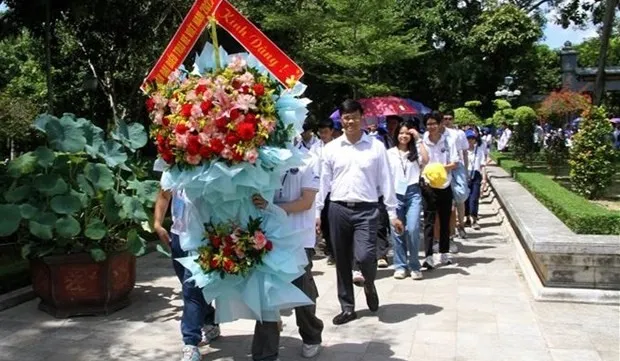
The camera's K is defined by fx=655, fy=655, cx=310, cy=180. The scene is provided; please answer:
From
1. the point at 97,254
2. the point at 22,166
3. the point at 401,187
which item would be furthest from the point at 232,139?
the point at 401,187

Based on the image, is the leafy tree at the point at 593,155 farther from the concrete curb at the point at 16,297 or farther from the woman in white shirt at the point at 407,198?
the concrete curb at the point at 16,297

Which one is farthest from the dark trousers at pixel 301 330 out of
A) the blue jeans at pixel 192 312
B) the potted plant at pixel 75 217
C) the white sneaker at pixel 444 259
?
the white sneaker at pixel 444 259

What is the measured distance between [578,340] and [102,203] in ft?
12.7

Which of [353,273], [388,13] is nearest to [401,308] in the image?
[353,273]

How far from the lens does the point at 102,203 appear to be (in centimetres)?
552

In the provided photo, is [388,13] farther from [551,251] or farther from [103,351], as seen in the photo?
[103,351]

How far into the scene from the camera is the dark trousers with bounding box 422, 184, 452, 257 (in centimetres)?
715

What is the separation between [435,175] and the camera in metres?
7.04

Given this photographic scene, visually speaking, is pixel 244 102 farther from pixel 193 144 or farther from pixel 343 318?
pixel 343 318

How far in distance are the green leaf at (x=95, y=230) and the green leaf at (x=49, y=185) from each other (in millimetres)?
346

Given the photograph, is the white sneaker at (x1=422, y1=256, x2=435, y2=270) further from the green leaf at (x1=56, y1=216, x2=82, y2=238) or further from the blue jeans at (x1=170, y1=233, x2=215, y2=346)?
the green leaf at (x1=56, y1=216, x2=82, y2=238)

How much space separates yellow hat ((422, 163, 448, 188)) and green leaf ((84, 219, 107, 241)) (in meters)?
3.42

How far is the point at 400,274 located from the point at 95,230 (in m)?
3.08

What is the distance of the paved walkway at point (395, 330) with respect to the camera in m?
4.47
